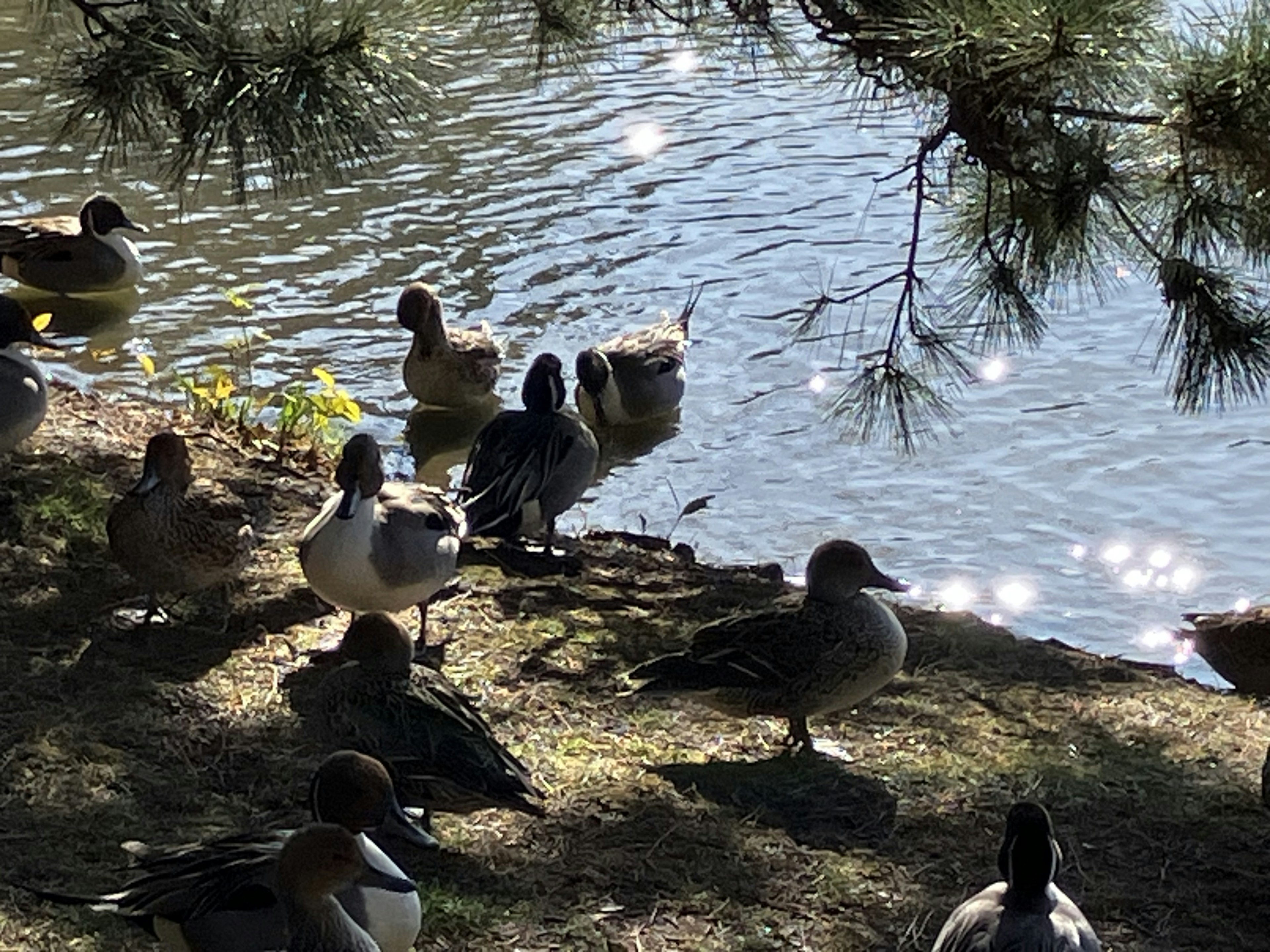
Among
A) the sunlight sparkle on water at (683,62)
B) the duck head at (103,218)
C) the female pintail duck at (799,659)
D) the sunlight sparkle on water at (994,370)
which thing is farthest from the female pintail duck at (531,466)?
the sunlight sparkle on water at (683,62)

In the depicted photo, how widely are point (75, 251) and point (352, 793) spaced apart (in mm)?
7354

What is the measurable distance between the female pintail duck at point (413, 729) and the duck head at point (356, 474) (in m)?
0.78

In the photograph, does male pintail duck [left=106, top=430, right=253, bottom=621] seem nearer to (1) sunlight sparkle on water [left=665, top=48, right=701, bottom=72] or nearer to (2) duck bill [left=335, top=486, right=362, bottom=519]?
(2) duck bill [left=335, top=486, right=362, bottom=519]

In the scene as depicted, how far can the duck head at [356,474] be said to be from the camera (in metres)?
5.74

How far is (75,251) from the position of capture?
10.7 m

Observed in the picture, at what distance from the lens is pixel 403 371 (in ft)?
31.0

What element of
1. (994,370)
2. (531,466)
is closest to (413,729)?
(531,466)

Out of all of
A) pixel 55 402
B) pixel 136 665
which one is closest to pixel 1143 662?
pixel 136 665

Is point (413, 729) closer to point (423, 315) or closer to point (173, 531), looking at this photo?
point (173, 531)

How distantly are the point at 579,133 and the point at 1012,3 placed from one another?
8.30m

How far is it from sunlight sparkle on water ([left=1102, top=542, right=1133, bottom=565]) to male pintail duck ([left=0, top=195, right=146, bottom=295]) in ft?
19.8

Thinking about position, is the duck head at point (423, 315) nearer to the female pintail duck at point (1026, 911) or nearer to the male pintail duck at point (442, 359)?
the male pintail duck at point (442, 359)

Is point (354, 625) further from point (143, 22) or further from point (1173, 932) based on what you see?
point (1173, 932)

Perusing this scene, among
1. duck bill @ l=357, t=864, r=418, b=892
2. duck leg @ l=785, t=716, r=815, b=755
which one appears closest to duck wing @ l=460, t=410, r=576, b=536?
duck leg @ l=785, t=716, r=815, b=755
